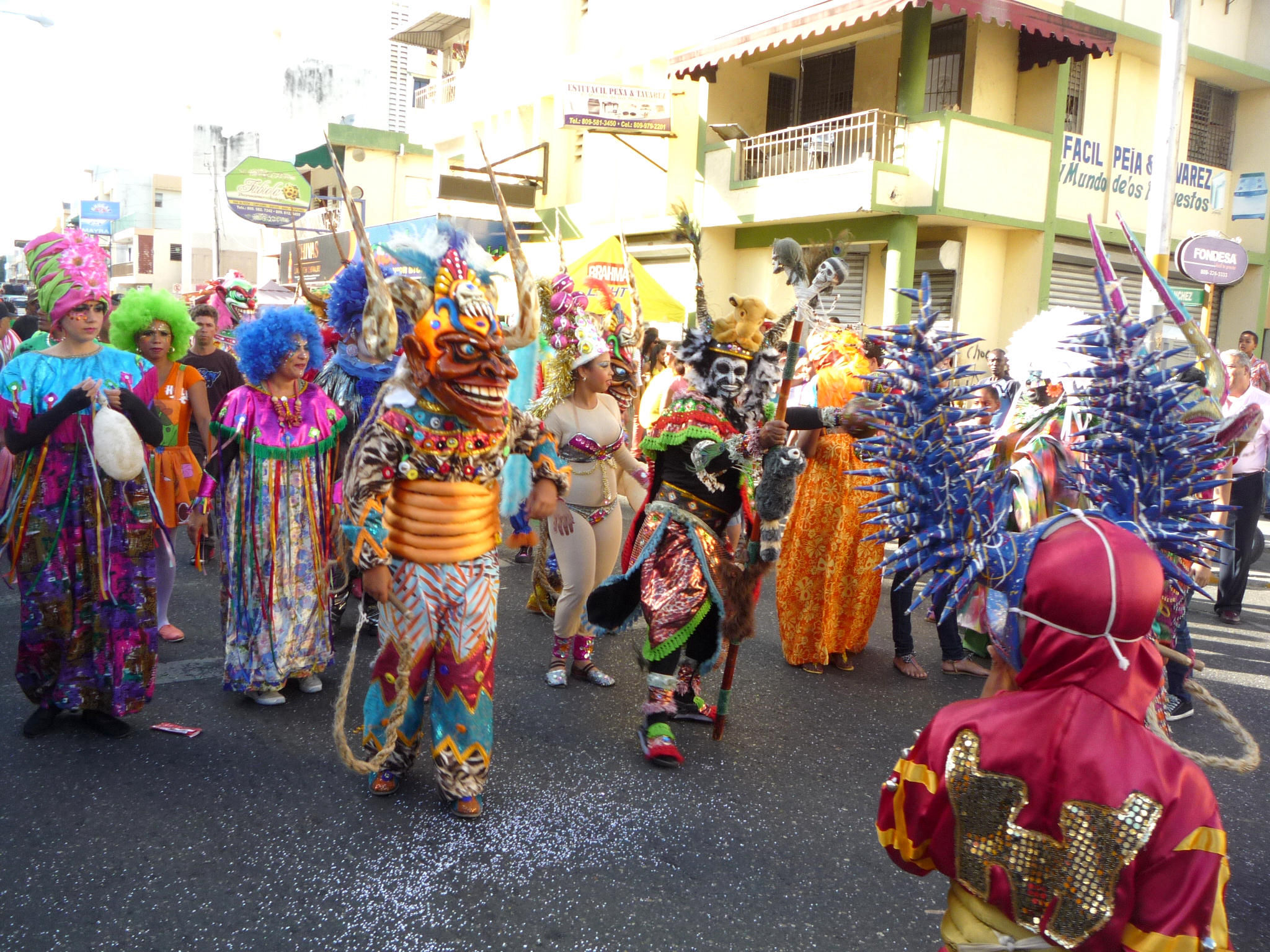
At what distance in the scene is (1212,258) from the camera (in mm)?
8609

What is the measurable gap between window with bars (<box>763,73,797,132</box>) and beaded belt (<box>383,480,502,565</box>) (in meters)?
14.7

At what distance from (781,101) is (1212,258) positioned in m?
9.69

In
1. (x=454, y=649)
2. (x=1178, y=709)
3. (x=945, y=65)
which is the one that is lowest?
(x=1178, y=709)

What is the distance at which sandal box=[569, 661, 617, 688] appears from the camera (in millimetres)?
5277

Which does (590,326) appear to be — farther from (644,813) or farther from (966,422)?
(966,422)

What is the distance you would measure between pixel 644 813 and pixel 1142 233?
15439mm

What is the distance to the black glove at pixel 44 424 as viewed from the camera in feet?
13.0

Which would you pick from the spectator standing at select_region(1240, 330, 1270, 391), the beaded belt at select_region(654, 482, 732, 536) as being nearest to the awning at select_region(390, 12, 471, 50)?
the spectator standing at select_region(1240, 330, 1270, 391)

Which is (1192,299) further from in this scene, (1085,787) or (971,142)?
(1085,787)

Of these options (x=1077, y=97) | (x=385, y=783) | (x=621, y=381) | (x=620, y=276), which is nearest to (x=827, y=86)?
(x=1077, y=97)

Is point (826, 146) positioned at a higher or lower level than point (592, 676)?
higher

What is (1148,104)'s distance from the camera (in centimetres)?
1566

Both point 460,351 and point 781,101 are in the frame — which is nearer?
point 460,351

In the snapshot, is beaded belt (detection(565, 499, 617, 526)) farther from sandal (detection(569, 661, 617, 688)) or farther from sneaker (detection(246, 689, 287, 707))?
sneaker (detection(246, 689, 287, 707))
